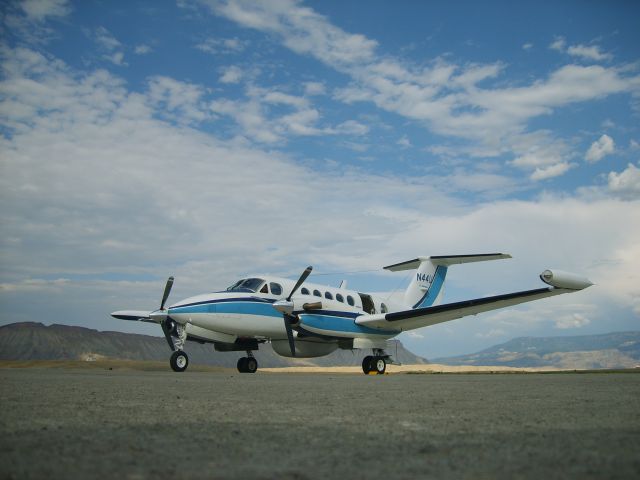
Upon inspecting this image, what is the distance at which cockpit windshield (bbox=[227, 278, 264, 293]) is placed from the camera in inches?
866

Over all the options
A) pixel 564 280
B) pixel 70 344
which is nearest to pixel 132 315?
pixel 564 280

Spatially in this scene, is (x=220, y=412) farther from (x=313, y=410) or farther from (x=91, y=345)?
(x=91, y=345)

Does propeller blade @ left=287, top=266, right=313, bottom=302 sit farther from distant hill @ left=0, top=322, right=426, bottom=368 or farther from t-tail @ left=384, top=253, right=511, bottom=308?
distant hill @ left=0, top=322, right=426, bottom=368

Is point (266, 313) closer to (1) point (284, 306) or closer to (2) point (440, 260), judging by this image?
(1) point (284, 306)

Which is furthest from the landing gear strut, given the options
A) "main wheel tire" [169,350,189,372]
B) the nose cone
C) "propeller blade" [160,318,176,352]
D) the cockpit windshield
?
the nose cone

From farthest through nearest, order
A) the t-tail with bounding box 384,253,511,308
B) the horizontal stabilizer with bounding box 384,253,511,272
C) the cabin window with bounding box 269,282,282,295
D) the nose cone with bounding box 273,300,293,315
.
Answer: the t-tail with bounding box 384,253,511,308
the horizontal stabilizer with bounding box 384,253,511,272
the cabin window with bounding box 269,282,282,295
the nose cone with bounding box 273,300,293,315

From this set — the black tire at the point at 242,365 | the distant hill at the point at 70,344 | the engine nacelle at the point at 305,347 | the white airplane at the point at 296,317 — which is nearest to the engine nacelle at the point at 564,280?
the white airplane at the point at 296,317

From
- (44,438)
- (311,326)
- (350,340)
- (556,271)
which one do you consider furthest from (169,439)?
(350,340)

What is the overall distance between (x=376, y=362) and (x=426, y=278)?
7030mm

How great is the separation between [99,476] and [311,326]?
1969cm

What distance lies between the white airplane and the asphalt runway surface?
43.8ft

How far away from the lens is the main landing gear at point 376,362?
82.2 ft

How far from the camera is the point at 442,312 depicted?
23.2 metres

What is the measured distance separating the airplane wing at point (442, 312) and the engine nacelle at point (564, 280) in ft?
7.31
